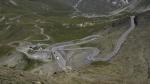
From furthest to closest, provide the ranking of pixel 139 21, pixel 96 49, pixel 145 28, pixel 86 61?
1. pixel 139 21
2. pixel 145 28
3. pixel 96 49
4. pixel 86 61

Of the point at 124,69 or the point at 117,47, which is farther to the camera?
the point at 117,47

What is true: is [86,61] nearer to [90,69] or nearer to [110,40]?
[90,69]

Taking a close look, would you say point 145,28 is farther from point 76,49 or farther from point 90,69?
point 90,69

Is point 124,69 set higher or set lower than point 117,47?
lower

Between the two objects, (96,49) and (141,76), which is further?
(96,49)

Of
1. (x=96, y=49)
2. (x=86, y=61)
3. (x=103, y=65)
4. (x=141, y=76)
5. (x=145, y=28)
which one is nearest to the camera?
(x=141, y=76)

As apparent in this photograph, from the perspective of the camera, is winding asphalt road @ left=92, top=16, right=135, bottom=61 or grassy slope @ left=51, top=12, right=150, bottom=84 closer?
grassy slope @ left=51, top=12, right=150, bottom=84

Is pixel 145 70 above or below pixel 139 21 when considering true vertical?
below

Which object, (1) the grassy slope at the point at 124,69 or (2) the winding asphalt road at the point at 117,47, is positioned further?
(2) the winding asphalt road at the point at 117,47

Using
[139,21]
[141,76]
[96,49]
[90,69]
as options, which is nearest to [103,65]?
[90,69]
